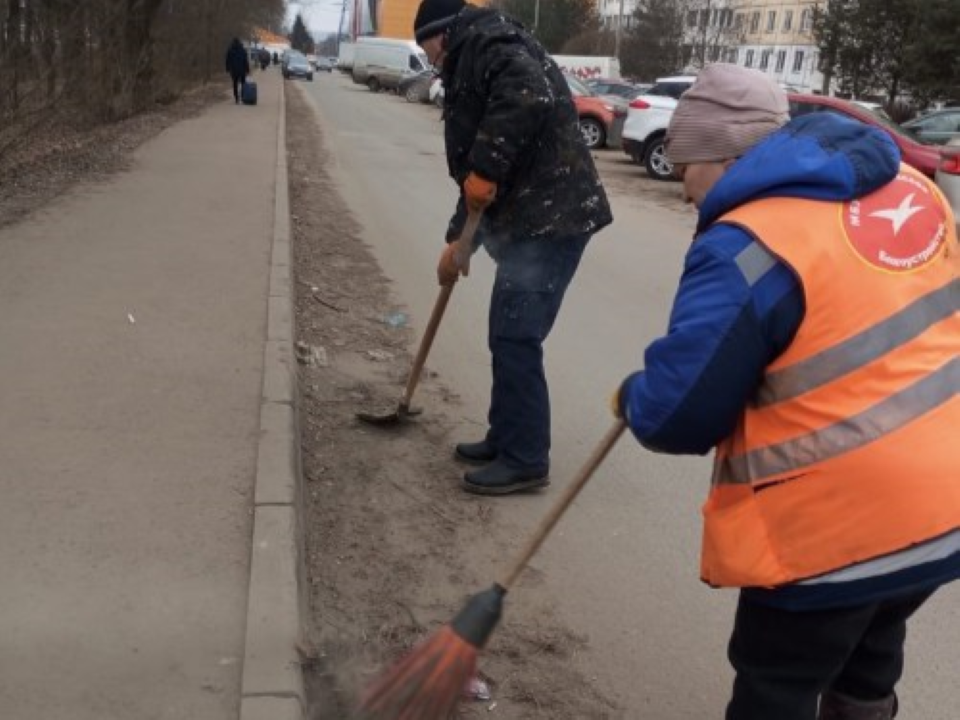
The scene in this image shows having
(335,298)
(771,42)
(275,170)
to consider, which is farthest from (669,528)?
(771,42)

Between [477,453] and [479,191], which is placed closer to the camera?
[479,191]

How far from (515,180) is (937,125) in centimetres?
1783

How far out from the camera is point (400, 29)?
6488 centimetres

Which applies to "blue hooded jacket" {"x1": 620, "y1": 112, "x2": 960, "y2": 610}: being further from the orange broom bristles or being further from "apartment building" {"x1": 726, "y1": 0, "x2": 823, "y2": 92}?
"apartment building" {"x1": 726, "y1": 0, "x2": 823, "y2": 92}

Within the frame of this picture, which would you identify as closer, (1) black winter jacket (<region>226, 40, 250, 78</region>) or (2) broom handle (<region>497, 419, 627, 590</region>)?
(2) broom handle (<region>497, 419, 627, 590</region>)

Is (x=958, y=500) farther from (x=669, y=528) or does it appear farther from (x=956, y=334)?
(x=669, y=528)

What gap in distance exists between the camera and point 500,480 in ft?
14.1

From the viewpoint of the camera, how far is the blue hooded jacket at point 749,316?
5.94ft

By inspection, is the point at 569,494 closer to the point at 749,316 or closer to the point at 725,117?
the point at 749,316

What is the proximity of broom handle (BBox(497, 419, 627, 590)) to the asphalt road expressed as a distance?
811 mm

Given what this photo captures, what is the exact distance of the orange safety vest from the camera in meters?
1.80

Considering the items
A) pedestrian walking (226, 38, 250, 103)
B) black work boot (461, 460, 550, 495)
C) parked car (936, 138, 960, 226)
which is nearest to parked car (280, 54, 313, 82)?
pedestrian walking (226, 38, 250, 103)

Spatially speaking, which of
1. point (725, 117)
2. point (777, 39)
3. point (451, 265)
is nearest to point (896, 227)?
point (725, 117)

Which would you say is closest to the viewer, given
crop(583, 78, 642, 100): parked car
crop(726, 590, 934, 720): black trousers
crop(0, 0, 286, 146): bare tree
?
crop(726, 590, 934, 720): black trousers
